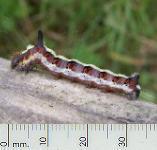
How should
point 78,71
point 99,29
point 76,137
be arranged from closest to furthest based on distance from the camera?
point 76,137 < point 78,71 < point 99,29

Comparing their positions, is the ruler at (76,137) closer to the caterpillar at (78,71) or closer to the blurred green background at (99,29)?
the caterpillar at (78,71)

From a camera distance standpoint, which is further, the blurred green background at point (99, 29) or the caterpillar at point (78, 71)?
the blurred green background at point (99, 29)

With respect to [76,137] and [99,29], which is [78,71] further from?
[99,29]

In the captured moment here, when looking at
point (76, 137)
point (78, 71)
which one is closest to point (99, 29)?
point (78, 71)

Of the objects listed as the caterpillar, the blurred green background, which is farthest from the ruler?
the blurred green background

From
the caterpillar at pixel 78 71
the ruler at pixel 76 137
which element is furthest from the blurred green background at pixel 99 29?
the ruler at pixel 76 137
